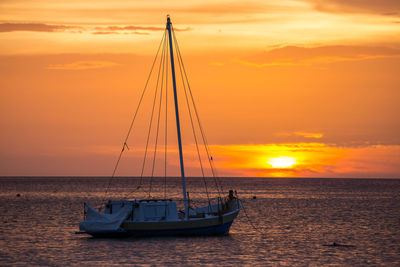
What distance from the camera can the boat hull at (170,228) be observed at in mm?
55938

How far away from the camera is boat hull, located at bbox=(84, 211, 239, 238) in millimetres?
55938

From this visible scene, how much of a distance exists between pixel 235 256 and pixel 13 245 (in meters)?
19.1

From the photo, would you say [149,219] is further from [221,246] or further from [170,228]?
[221,246]

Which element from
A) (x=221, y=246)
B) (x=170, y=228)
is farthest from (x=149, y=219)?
(x=221, y=246)

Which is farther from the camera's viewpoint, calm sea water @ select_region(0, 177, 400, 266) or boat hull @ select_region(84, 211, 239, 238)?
boat hull @ select_region(84, 211, 239, 238)

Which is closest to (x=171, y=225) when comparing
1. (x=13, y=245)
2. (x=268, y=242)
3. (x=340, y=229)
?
(x=268, y=242)

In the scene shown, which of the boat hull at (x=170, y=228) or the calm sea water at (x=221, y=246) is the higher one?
the boat hull at (x=170, y=228)

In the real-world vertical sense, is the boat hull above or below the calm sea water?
above

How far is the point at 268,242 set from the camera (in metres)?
57.4

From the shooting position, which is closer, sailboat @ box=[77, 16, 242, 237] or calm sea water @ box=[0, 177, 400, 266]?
calm sea water @ box=[0, 177, 400, 266]

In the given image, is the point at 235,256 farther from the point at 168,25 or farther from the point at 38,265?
the point at 168,25

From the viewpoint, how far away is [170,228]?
56.1m

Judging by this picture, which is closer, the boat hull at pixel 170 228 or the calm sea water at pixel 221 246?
the calm sea water at pixel 221 246

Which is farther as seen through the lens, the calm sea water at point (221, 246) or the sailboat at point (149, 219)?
the sailboat at point (149, 219)
